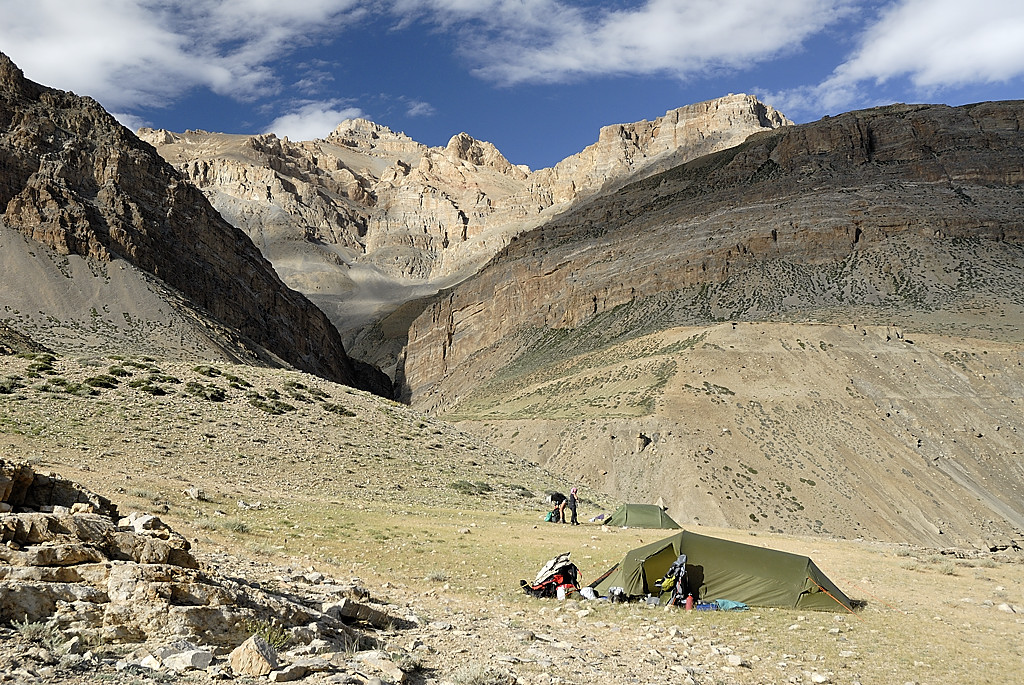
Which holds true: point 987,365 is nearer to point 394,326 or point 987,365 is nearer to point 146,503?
point 146,503

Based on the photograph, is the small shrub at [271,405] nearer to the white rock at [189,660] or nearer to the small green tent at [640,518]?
the small green tent at [640,518]

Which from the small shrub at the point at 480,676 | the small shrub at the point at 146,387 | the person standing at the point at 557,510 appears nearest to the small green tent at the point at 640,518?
the person standing at the point at 557,510

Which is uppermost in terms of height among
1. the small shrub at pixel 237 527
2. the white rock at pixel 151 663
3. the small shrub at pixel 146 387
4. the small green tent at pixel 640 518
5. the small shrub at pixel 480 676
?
the small shrub at pixel 146 387

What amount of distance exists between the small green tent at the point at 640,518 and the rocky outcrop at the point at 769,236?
163 ft

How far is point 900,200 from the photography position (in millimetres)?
84625

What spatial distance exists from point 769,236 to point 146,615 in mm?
84308

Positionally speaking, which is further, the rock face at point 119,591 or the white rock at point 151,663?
the rock face at point 119,591

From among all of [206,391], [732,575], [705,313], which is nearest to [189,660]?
[732,575]

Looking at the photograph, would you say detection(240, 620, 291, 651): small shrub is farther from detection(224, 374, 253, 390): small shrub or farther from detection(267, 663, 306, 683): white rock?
detection(224, 374, 253, 390): small shrub

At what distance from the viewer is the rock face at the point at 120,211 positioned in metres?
60.7

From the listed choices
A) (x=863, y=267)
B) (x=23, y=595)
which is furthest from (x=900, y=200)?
(x=23, y=595)

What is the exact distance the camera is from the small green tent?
2714 cm

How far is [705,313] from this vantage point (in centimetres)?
7681

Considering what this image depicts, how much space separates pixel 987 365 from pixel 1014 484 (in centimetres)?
1288
